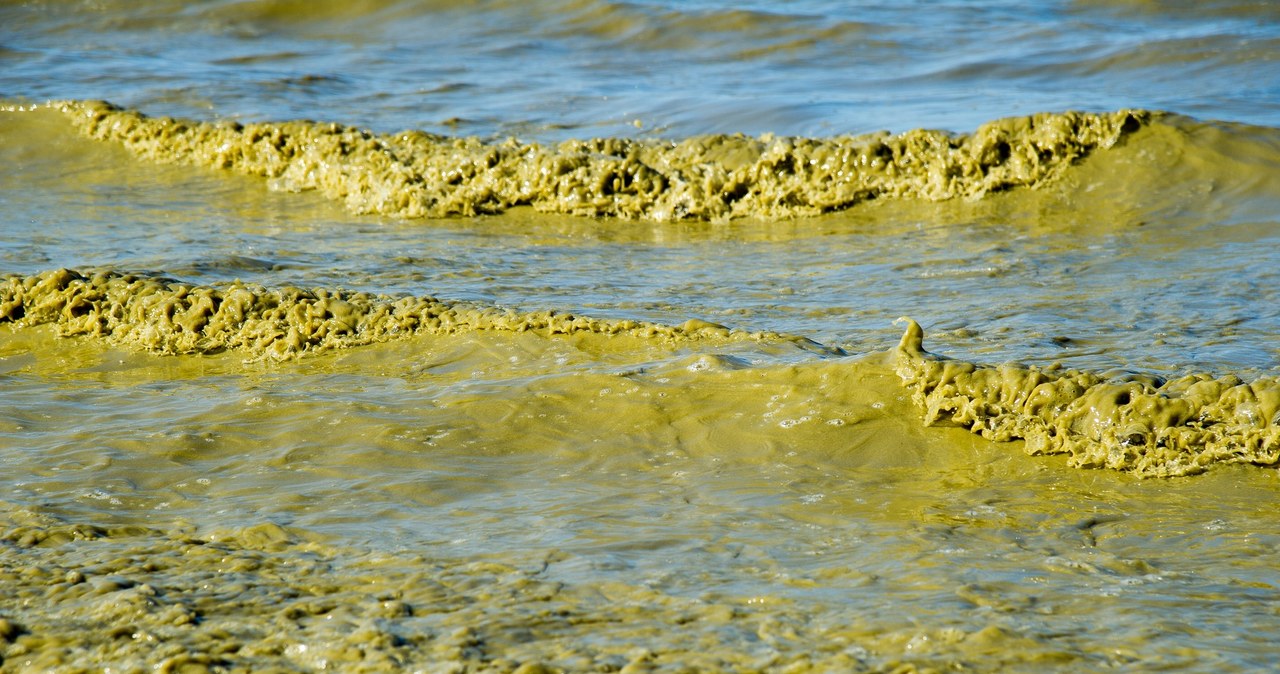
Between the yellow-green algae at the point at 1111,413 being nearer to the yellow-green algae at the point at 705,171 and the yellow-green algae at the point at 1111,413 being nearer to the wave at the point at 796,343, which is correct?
the wave at the point at 796,343

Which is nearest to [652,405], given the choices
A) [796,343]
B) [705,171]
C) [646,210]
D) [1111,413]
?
[796,343]

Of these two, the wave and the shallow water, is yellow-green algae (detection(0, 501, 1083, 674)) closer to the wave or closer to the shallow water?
the shallow water

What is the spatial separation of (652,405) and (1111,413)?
1369mm

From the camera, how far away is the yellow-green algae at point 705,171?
7488 mm

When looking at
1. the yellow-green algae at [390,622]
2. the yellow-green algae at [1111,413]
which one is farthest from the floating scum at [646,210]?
the yellow-green algae at [390,622]

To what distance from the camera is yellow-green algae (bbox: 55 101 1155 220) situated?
7.49 meters

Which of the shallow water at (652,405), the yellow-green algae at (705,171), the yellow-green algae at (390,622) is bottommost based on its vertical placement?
the yellow-green algae at (390,622)

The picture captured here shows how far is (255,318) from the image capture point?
493cm

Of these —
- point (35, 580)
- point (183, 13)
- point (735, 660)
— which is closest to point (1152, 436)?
point (735, 660)

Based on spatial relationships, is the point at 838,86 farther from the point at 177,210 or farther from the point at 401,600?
the point at 401,600

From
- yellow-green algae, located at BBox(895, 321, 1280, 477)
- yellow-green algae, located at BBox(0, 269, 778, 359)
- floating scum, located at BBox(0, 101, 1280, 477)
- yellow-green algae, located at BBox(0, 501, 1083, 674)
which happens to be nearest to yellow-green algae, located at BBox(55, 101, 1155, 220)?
floating scum, located at BBox(0, 101, 1280, 477)

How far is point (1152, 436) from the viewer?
3.59 metres

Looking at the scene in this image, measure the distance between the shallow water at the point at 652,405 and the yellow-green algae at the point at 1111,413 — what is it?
1 cm

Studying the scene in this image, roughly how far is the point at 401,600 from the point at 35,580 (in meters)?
0.87
